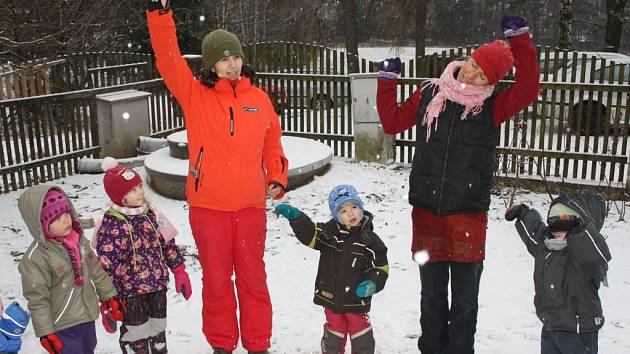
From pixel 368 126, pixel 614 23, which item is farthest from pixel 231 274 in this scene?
pixel 614 23

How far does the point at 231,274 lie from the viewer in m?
3.58

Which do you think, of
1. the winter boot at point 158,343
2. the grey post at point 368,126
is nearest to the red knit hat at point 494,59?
the winter boot at point 158,343

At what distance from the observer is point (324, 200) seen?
716 cm

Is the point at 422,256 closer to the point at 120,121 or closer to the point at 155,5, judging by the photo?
the point at 155,5

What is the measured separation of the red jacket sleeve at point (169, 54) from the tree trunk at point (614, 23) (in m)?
17.5

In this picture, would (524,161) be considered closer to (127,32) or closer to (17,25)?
(17,25)

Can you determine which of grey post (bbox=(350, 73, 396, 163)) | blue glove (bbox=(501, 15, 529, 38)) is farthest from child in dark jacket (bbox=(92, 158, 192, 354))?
grey post (bbox=(350, 73, 396, 163))

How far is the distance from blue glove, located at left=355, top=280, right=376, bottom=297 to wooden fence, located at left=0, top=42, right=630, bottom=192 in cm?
491

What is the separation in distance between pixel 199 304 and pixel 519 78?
116 inches

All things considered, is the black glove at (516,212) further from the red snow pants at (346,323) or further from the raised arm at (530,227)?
the red snow pants at (346,323)

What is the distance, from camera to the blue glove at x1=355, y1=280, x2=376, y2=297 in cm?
316

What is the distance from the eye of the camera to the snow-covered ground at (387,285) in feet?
13.0

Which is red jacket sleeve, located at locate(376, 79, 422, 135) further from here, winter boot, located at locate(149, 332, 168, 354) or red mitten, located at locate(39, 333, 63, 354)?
red mitten, located at locate(39, 333, 63, 354)

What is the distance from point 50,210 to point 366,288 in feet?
5.59
